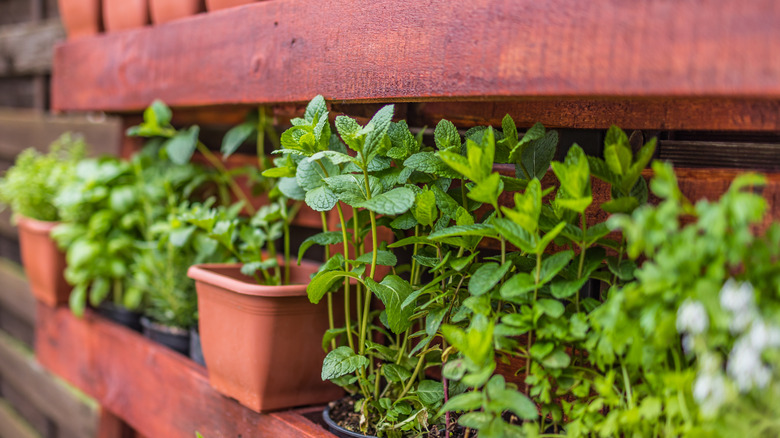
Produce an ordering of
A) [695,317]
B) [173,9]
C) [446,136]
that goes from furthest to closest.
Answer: [173,9] → [446,136] → [695,317]

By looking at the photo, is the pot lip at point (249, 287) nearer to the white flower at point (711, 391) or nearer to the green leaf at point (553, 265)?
the green leaf at point (553, 265)

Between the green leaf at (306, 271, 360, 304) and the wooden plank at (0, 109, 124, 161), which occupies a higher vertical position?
the green leaf at (306, 271, 360, 304)

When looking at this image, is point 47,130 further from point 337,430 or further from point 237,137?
point 337,430

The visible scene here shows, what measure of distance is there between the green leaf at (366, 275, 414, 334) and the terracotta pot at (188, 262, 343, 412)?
184mm

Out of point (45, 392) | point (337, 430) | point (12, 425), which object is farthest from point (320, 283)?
point (12, 425)

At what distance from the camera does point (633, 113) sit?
0.81 metres

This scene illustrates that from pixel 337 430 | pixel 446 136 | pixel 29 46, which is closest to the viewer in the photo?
pixel 446 136

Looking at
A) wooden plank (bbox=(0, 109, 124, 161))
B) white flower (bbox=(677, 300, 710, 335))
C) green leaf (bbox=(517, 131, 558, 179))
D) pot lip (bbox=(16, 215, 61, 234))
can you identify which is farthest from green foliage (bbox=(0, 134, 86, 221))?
white flower (bbox=(677, 300, 710, 335))

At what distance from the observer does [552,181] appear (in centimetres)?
90

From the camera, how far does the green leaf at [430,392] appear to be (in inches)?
34.1

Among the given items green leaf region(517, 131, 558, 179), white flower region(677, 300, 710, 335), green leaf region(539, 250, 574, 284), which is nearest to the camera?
white flower region(677, 300, 710, 335)

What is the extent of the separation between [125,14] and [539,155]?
1.09 metres

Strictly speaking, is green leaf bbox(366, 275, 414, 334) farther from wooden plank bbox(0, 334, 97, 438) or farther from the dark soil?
wooden plank bbox(0, 334, 97, 438)

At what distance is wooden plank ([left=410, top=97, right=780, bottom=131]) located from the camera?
713mm
